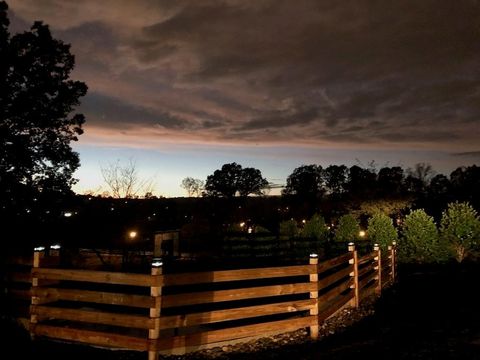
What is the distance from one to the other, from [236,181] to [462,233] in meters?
77.0

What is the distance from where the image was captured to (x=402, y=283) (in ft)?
45.3

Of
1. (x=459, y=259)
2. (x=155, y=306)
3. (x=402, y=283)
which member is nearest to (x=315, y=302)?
(x=155, y=306)

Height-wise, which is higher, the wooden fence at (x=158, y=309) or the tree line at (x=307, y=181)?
the tree line at (x=307, y=181)

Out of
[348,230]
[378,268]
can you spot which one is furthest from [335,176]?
[378,268]

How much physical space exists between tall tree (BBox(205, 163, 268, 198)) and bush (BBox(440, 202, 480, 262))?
74.1 meters

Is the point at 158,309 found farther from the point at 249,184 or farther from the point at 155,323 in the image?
the point at 249,184

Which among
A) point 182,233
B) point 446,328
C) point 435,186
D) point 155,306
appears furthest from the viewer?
point 435,186

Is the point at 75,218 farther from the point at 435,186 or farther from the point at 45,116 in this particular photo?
the point at 435,186

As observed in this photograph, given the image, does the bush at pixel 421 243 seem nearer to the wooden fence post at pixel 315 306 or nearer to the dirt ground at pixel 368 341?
the dirt ground at pixel 368 341

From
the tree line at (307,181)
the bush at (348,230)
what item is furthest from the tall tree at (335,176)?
the bush at (348,230)

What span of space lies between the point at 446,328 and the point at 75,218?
19968 mm

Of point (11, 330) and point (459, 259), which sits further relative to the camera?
point (459, 259)

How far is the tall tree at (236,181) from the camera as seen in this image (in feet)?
309

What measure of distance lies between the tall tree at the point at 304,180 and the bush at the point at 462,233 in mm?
60235
